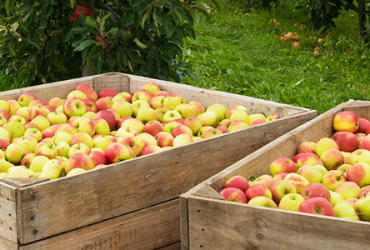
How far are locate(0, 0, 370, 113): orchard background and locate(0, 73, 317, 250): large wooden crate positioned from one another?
48.4 inches

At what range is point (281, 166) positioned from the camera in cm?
199

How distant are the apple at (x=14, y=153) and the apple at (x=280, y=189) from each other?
1187mm

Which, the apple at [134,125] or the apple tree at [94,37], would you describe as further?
the apple tree at [94,37]

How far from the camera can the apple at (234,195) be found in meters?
1.66

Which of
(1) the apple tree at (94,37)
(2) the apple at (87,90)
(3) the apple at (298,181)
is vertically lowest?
(3) the apple at (298,181)

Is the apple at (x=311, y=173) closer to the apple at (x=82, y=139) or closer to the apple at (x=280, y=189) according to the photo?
the apple at (x=280, y=189)

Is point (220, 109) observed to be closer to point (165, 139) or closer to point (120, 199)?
point (165, 139)

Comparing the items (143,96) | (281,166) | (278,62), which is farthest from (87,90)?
(278,62)

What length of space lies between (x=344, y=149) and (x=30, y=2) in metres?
2.46

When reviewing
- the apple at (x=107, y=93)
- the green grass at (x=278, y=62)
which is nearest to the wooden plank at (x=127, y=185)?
the apple at (x=107, y=93)

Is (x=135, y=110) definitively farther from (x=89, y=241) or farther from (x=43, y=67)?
(x=43, y=67)

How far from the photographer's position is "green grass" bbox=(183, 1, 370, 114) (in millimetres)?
4965

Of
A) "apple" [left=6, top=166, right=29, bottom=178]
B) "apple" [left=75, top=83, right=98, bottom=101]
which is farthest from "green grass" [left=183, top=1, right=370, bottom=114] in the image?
"apple" [left=6, top=166, right=29, bottom=178]

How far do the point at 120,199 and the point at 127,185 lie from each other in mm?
66
